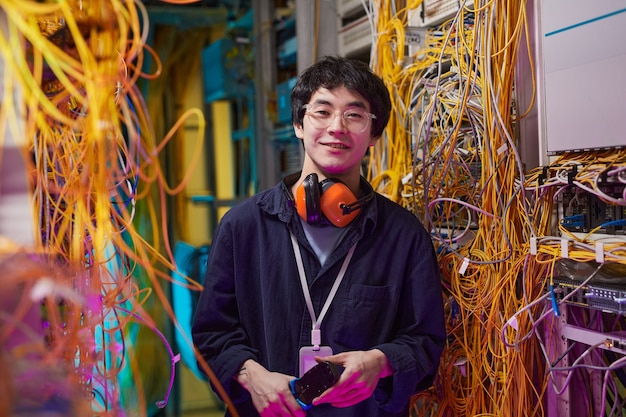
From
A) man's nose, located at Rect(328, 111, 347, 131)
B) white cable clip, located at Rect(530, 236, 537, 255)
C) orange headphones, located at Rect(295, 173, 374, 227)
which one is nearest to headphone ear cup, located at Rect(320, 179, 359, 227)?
orange headphones, located at Rect(295, 173, 374, 227)

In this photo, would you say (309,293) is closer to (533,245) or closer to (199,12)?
(533,245)

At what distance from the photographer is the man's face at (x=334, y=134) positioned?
149cm

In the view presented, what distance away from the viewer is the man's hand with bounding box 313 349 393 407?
4.25ft

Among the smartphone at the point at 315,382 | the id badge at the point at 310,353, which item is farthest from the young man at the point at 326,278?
the smartphone at the point at 315,382

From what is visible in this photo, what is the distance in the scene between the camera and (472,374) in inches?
67.7

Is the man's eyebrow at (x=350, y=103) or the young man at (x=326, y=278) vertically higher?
the man's eyebrow at (x=350, y=103)

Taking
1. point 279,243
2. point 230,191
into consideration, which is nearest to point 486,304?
point 279,243


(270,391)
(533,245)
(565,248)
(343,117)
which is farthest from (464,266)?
(270,391)

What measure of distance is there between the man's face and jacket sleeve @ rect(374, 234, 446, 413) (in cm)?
32

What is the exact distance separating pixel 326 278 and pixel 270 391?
0.33m

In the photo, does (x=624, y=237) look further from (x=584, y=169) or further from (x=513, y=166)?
(x=513, y=166)

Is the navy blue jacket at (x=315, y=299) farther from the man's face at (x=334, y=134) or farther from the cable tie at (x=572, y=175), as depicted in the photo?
the cable tie at (x=572, y=175)

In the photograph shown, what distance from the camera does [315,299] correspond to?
1.47 m

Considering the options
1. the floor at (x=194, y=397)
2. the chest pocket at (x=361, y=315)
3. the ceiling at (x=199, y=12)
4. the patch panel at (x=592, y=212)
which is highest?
the ceiling at (x=199, y=12)
